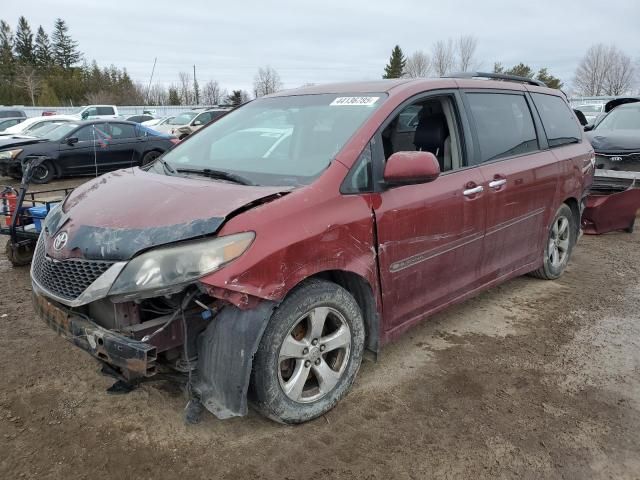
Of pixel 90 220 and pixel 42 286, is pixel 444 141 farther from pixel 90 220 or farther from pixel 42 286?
pixel 42 286

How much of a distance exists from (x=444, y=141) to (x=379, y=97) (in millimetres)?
743

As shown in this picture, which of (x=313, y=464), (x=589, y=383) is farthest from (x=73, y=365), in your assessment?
(x=589, y=383)

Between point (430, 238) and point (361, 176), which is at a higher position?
point (361, 176)

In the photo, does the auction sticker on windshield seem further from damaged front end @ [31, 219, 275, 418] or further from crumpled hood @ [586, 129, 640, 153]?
crumpled hood @ [586, 129, 640, 153]

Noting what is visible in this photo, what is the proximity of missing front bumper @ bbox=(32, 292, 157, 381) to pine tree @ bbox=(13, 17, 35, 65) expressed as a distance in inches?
3167

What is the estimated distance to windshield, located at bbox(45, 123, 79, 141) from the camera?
12701mm

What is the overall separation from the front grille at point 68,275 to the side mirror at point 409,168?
62.3 inches

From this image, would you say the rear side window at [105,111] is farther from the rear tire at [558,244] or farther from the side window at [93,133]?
the rear tire at [558,244]

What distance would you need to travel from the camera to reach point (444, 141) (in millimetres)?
3811

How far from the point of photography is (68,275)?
2588 millimetres

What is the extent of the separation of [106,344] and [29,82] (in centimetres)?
6042

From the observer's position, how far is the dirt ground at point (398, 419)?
252 centimetres

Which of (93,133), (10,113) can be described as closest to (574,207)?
(93,133)

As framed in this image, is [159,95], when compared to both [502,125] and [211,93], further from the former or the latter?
[502,125]
